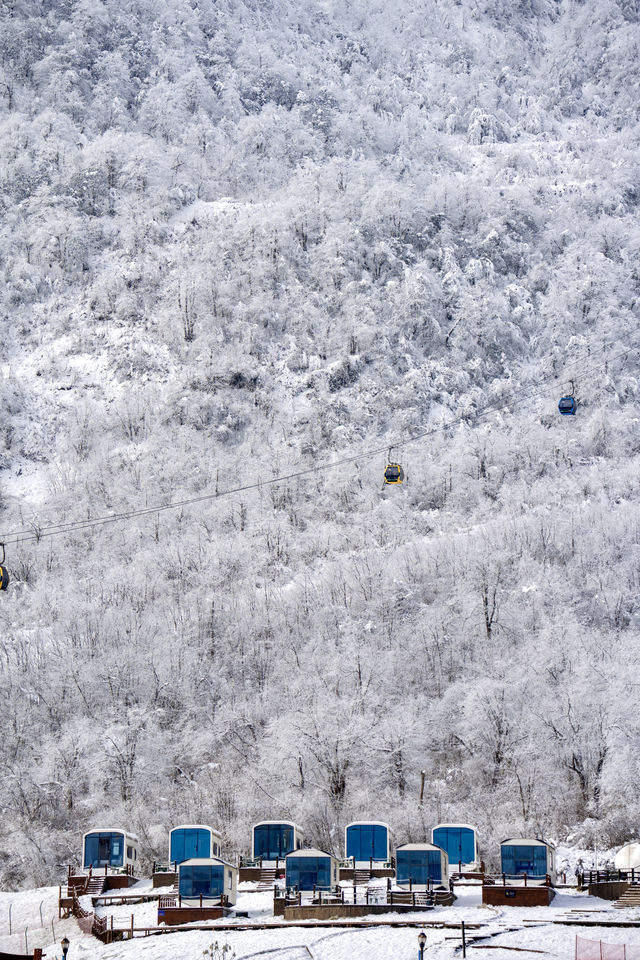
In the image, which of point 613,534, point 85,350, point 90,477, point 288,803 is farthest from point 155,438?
point 288,803

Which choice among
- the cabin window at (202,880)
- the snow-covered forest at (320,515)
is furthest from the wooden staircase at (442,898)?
the snow-covered forest at (320,515)

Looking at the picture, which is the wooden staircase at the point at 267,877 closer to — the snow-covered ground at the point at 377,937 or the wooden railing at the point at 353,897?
the wooden railing at the point at 353,897

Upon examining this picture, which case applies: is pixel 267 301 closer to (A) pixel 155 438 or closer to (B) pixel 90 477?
(A) pixel 155 438

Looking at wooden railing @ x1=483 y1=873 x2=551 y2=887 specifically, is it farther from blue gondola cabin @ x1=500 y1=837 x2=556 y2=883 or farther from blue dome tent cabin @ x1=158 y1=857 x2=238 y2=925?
blue dome tent cabin @ x1=158 y1=857 x2=238 y2=925

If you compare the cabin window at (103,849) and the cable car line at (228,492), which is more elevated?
the cable car line at (228,492)

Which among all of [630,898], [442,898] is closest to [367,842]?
[442,898]

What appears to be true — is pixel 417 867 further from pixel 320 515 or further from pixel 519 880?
pixel 320 515
